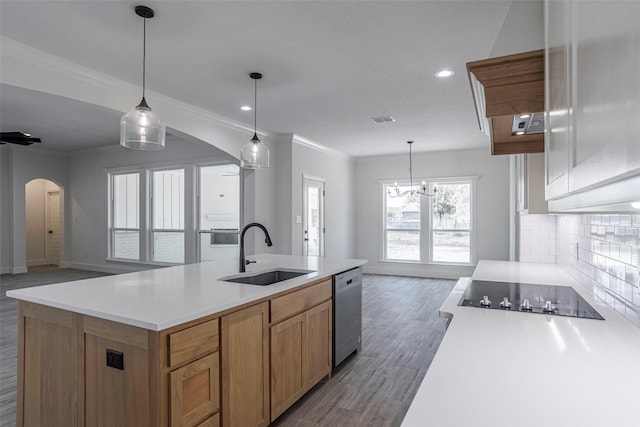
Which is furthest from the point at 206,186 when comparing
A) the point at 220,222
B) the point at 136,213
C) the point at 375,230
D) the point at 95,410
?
the point at 95,410

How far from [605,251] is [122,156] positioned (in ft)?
26.4

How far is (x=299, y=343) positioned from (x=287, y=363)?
0.16 m

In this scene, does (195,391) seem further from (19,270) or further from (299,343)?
(19,270)

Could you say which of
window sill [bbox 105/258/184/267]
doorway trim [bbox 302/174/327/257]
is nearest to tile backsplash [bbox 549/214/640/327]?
doorway trim [bbox 302/174/327/257]

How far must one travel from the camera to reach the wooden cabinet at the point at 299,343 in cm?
221

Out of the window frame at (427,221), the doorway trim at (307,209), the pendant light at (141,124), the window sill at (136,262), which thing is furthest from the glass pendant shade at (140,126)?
the window frame at (427,221)

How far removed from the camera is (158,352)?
1.49 meters

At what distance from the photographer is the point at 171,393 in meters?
1.53

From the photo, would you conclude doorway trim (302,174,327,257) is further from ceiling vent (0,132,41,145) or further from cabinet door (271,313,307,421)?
ceiling vent (0,132,41,145)

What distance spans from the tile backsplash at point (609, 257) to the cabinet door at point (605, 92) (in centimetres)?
90

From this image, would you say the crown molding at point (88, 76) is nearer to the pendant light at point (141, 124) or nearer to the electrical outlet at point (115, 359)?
the pendant light at point (141, 124)

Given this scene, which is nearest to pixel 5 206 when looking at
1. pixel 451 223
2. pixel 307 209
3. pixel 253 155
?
pixel 307 209

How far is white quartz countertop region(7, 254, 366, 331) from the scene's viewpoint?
5.19 ft

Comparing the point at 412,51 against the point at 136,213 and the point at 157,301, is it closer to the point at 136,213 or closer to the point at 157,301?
the point at 157,301
